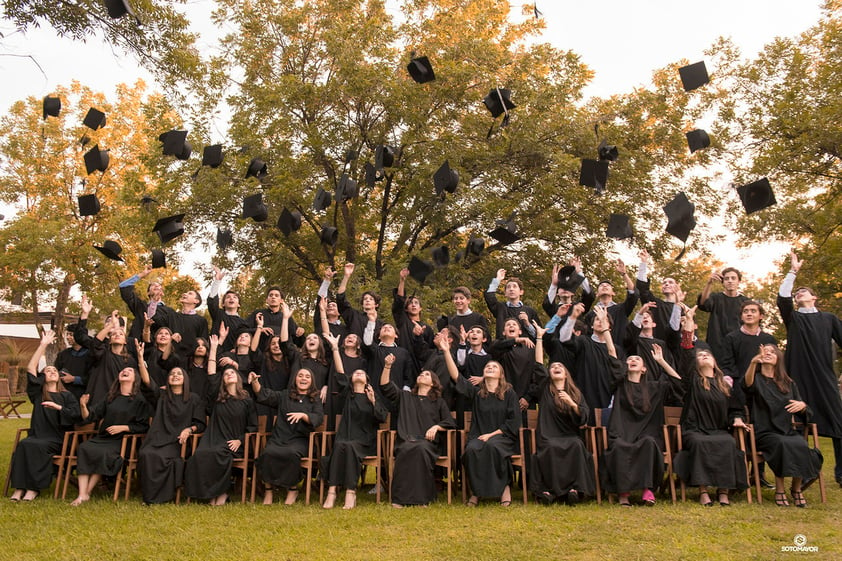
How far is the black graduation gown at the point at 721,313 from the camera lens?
7.84m

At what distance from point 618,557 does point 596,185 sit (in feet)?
20.2

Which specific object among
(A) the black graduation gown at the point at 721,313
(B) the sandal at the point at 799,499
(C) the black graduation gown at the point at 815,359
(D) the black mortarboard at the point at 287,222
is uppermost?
(D) the black mortarboard at the point at 287,222

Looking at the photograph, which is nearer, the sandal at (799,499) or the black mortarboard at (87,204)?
the sandal at (799,499)

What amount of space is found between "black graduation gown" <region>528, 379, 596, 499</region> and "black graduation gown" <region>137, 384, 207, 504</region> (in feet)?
11.2

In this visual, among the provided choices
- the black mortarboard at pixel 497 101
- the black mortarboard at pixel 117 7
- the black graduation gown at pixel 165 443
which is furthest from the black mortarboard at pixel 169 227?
the black mortarboard at pixel 497 101

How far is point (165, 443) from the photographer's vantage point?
7.27 metres

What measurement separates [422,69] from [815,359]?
677 centimetres

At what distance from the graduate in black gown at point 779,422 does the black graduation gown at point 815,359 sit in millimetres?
391

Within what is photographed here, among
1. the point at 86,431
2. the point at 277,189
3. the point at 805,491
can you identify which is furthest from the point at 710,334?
the point at 277,189

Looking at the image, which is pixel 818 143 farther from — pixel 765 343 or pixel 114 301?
pixel 114 301

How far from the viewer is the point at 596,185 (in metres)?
9.98

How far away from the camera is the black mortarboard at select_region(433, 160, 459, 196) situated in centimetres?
1168

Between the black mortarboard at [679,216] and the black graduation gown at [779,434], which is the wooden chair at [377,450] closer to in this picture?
the black graduation gown at [779,434]

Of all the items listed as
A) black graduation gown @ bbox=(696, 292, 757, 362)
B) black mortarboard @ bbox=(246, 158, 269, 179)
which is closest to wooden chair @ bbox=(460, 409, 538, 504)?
black graduation gown @ bbox=(696, 292, 757, 362)
